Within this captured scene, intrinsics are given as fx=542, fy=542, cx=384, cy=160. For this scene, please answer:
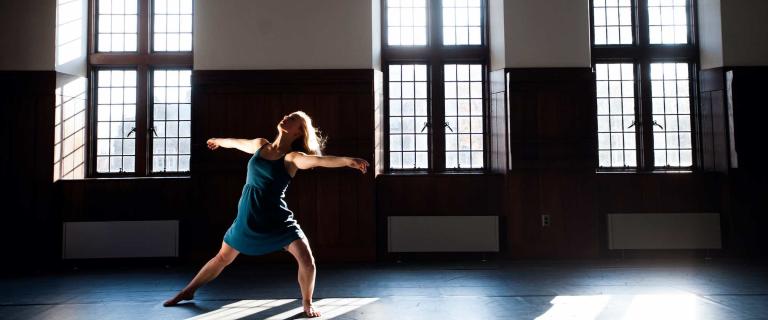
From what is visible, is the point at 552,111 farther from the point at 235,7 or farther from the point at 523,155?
the point at 235,7

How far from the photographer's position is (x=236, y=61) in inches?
233

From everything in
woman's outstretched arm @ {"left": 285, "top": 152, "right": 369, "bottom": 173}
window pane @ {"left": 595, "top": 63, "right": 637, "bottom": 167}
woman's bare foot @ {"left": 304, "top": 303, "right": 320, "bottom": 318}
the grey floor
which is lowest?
the grey floor

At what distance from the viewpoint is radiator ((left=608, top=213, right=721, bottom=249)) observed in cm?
598

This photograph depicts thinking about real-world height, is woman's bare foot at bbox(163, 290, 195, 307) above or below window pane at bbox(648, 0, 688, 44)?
below

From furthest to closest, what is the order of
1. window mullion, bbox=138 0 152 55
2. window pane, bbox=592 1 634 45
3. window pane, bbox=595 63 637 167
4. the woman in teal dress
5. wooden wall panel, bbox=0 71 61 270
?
1. window pane, bbox=592 1 634 45
2. window pane, bbox=595 63 637 167
3. window mullion, bbox=138 0 152 55
4. wooden wall panel, bbox=0 71 61 270
5. the woman in teal dress

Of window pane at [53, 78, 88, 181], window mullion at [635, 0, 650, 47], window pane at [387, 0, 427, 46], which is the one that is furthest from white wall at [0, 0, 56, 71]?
window mullion at [635, 0, 650, 47]

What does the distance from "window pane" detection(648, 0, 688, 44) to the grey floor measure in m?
2.67

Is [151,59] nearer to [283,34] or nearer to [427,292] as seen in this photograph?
Answer: [283,34]

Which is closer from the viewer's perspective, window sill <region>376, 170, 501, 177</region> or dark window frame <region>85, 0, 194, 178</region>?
window sill <region>376, 170, 501, 177</region>

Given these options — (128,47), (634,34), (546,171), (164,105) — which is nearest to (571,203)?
(546,171)

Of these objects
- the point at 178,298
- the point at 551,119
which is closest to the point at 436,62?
the point at 551,119

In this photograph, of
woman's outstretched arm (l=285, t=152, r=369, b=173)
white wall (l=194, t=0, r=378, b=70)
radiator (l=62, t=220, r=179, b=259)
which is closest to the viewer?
woman's outstretched arm (l=285, t=152, r=369, b=173)

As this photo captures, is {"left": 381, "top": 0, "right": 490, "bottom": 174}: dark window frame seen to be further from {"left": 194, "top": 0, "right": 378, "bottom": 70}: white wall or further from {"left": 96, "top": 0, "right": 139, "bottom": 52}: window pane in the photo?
{"left": 96, "top": 0, "right": 139, "bottom": 52}: window pane

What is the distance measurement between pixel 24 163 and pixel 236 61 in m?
2.43
